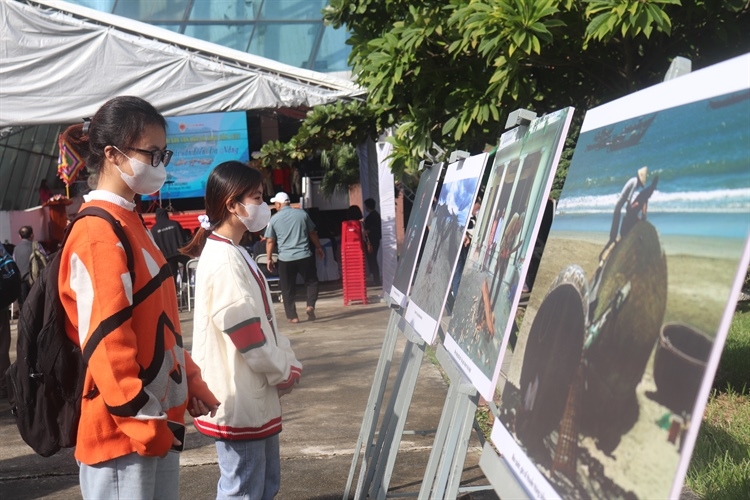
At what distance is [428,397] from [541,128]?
17.1ft

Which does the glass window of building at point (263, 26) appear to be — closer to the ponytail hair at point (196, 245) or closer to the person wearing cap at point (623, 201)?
the ponytail hair at point (196, 245)

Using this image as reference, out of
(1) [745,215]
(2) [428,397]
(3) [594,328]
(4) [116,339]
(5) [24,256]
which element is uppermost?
(1) [745,215]

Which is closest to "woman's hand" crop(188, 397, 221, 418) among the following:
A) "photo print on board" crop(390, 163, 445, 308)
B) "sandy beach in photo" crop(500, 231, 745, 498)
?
"sandy beach in photo" crop(500, 231, 745, 498)

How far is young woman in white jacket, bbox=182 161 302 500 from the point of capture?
380cm

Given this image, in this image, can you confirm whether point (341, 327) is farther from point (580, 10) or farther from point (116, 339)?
point (116, 339)

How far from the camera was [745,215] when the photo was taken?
157 centimetres

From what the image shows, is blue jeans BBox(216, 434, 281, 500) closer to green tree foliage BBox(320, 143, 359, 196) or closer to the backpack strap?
the backpack strap

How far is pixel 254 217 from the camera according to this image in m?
4.12

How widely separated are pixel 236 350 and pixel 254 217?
0.62 meters

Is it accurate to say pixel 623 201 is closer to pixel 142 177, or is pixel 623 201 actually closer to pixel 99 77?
pixel 142 177

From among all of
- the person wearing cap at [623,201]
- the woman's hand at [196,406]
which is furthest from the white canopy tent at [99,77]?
the person wearing cap at [623,201]

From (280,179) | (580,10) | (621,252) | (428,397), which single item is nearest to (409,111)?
(580,10)

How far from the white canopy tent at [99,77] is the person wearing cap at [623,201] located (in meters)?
11.8

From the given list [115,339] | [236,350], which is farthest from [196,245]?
[115,339]
